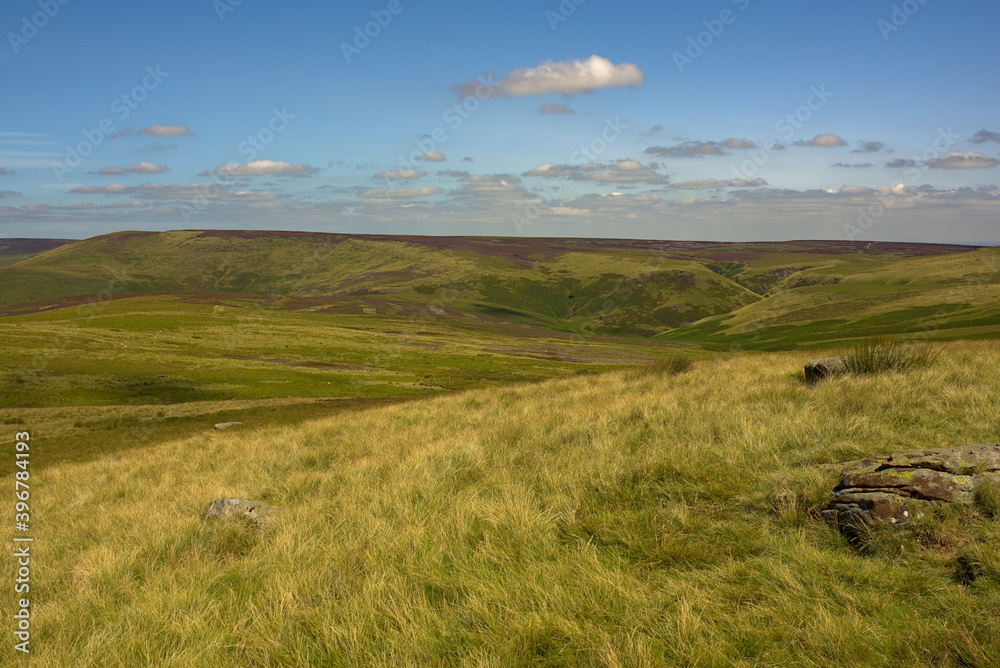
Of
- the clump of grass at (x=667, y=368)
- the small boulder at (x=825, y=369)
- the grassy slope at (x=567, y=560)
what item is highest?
the small boulder at (x=825, y=369)

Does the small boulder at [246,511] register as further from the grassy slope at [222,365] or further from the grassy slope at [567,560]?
the grassy slope at [222,365]

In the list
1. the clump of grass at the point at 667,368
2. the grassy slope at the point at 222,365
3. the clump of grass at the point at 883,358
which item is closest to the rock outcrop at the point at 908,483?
the clump of grass at the point at 883,358

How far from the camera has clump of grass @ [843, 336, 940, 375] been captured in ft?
37.1

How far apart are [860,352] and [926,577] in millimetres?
9896

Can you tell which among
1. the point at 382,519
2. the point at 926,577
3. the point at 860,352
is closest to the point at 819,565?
the point at 926,577

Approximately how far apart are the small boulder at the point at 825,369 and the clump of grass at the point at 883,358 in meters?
0.14

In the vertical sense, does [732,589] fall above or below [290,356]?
above

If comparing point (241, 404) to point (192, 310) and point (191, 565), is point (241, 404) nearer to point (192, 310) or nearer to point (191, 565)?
point (191, 565)

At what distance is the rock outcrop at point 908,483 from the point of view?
4527mm

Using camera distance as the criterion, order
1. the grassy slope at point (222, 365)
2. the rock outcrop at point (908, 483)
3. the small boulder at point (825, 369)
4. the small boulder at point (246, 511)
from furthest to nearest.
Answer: the grassy slope at point (222, 365) → the small boulder at point (825, 369) → the small boulder at point (246, 511) → the rock outcrop at point (908, 483)

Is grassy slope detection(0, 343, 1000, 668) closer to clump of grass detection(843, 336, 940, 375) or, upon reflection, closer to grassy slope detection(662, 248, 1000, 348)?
clump of grass detection(843, 336, 940, 375)

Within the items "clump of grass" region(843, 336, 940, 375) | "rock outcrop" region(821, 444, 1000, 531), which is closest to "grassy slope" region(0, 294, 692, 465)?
"clump of grass" region(843, 336, 940, 375)

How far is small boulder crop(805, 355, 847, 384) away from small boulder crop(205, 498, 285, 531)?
11.2 m

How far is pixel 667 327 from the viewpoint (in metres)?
161
